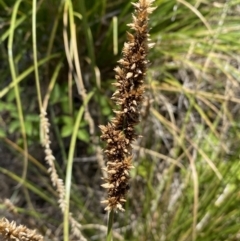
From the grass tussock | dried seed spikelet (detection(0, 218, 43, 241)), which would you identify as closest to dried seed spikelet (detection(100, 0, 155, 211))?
dried seed spikelet (detection(0, 218, 43, 241))

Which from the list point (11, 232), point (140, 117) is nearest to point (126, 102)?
point (11, 232)

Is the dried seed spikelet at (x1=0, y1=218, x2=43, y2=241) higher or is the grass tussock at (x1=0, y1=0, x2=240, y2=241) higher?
the dried seed spikelet at (x1=0, y1=218, x2=43, y2=241)

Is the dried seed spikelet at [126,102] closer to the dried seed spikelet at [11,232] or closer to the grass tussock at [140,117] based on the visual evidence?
the dried seed spikelet at [11,232]

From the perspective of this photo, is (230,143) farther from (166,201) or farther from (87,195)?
(87,195)

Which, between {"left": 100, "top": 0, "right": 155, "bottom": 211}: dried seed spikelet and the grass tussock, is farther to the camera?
the grass tussock

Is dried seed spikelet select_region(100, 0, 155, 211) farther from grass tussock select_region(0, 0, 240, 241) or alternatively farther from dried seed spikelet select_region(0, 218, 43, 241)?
grass tussock select_region(0, 0, 240, 241)

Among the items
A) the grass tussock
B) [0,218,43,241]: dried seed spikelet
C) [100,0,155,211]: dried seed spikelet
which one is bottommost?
the grass tussock

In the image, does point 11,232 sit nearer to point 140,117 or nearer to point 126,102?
point 126,102

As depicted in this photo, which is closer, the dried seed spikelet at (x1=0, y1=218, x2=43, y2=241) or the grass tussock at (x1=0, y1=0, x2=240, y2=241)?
the dried seed spikelet at (x1=0, y1=218, x2=43, y2=241)

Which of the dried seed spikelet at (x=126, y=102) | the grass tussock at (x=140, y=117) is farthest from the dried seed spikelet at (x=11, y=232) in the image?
the grass tussock at (x=140, y=117)
